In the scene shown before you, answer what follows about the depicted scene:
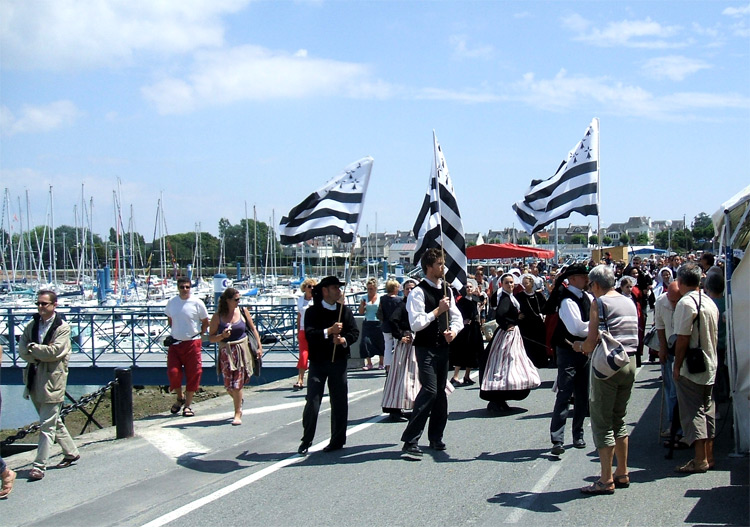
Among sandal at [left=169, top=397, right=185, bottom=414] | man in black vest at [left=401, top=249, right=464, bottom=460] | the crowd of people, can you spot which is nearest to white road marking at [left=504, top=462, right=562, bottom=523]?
the crowd of people

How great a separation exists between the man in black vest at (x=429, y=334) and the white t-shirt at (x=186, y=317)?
4.19m

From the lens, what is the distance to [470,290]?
486 inches

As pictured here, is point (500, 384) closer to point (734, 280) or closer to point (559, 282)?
point (559, 282)

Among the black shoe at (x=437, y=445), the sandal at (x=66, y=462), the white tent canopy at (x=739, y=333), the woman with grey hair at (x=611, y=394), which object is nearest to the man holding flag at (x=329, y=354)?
the black shoe at (x=437, y=445)

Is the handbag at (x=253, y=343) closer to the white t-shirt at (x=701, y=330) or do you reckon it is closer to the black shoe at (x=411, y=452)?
the black shoe at (x=411, y=452)

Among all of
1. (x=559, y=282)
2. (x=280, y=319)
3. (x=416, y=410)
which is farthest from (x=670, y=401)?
(x=280, y=319)

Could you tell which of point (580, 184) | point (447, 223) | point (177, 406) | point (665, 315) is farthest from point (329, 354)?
point (580, 184)

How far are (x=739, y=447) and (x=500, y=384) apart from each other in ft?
10.5

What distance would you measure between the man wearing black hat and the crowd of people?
0.04ft

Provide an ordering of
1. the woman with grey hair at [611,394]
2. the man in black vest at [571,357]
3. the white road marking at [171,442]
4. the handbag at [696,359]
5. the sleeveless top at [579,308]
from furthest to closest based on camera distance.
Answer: the white road marking at [171,442], the sleeveless top at [579,308], the man in black vest at [571,357], the handbag at [696,359], the woman with grey hair at [611,394]

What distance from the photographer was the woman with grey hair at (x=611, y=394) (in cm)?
622

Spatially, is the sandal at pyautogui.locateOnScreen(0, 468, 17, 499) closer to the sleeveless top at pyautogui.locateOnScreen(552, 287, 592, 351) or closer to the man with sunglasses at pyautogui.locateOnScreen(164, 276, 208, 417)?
the man with sunglasses at pyautogui.locateOnScreen(164, 276, 208, 417)

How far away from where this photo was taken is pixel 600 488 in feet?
20.5

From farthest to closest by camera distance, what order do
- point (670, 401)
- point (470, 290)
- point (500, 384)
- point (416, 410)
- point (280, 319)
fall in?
point (280, 319), point (470, 290), point (500, 384), point (670, 401), point (416, 410)
